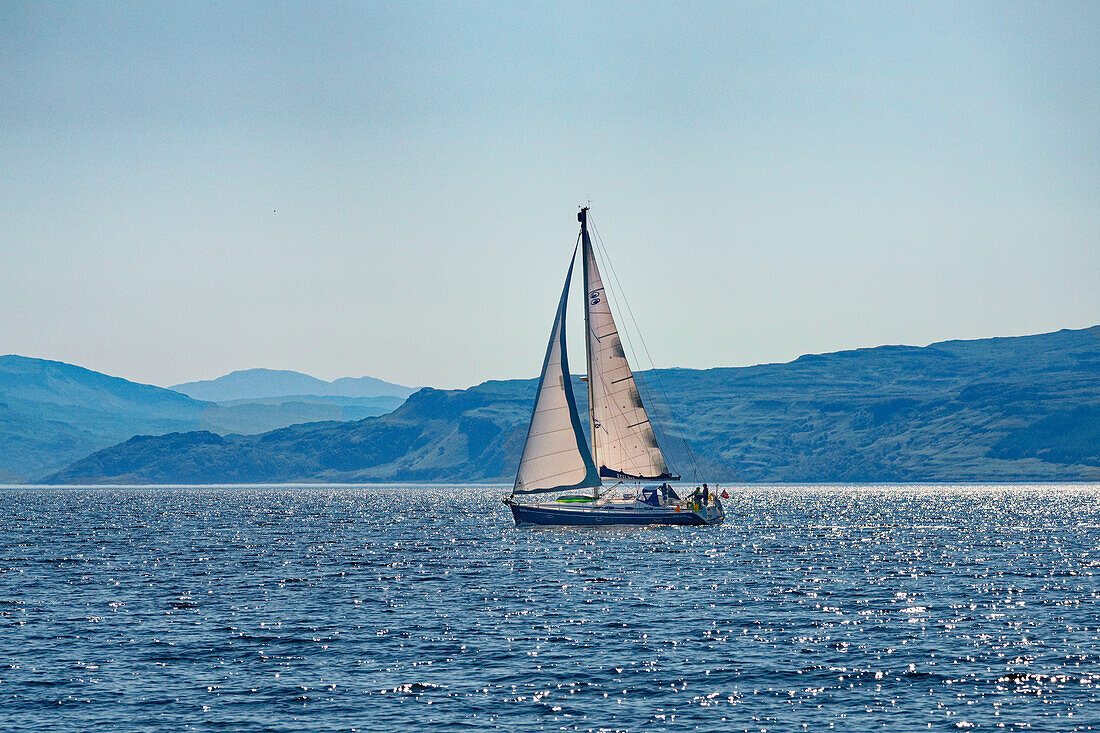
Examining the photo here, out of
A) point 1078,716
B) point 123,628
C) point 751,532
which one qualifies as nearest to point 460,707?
point 1078,716

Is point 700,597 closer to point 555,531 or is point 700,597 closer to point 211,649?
point 211,649

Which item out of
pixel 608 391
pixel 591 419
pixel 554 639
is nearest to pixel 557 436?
pixel 591 419

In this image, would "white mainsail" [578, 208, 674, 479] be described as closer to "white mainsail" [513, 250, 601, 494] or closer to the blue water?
"white mainsail" [513, 250, 601, 494]

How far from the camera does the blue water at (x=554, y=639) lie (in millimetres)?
31703

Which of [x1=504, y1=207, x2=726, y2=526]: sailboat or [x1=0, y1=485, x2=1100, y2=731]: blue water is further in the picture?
[x1=504, y1=207, x2=726, y2=526]: sailboat

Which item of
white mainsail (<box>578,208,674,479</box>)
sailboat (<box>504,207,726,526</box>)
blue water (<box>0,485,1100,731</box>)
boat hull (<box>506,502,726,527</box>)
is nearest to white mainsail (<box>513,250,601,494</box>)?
sailboat (<box>504,207,726,526</box>)

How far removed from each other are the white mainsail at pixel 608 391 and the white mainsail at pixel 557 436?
54.8 inches

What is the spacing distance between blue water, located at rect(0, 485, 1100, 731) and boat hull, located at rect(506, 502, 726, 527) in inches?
470

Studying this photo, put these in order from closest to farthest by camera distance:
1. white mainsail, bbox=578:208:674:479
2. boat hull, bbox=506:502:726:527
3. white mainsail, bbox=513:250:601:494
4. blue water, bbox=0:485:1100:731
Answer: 1. blue water, bbox=0:485:1100:731
2. white mainsail, bbox=513:250:601:494
3. white mainsail, bbox=578:208:674:479
4. boat hull, bbox=506:502:726:527

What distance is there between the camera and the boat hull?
3883 inches

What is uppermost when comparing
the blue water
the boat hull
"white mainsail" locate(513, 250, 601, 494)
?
"white mainsail" locate(513, 250, 601, 494)

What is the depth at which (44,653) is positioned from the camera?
40312mm

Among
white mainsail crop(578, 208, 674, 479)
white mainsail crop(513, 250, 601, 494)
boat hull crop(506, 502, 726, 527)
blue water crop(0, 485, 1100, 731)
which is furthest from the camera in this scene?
boat hull crop(506, 502, 726, 527)

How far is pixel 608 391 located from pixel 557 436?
17.4 feet
